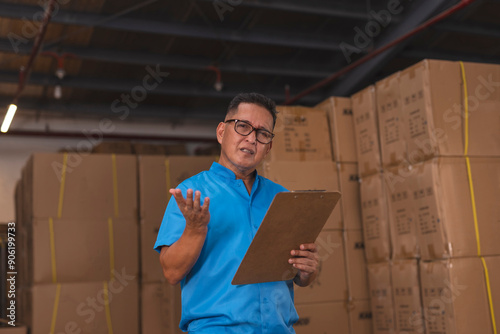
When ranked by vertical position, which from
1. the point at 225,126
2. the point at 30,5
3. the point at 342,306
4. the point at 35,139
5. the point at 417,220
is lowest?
the point at 342,306

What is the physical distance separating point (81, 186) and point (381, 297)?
2661mm

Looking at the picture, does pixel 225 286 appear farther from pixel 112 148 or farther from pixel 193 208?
pixel 112 148

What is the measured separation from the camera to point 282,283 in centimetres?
181

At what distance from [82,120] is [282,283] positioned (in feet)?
20.6

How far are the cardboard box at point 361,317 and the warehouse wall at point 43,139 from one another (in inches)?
177

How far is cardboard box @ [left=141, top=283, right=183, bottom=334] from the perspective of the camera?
4930 millimetres

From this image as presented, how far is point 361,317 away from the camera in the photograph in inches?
154

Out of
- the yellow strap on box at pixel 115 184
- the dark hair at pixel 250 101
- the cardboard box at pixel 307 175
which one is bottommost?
the dark hair at pixel 250 101

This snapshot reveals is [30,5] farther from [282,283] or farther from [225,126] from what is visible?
[282,283]

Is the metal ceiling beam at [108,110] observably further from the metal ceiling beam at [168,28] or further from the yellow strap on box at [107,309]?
the yellow strap on box at [107,309]

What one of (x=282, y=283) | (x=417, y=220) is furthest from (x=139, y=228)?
(x=282, y=283)

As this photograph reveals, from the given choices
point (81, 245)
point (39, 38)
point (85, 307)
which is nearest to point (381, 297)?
point (85, 307)

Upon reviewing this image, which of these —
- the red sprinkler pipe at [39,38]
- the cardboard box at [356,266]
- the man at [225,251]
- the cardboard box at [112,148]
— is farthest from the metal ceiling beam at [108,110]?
the man at [225,251]

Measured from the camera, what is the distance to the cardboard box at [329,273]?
3824mm
